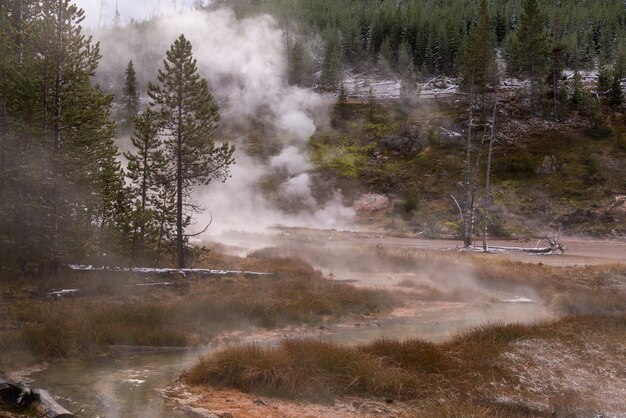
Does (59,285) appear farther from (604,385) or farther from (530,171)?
(530,171)

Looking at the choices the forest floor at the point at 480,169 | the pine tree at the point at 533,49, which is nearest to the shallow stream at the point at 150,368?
the forest floor at the point at 480,169

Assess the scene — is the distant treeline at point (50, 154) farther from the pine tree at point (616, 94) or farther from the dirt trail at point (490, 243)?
the pine tree at point (616, 94)

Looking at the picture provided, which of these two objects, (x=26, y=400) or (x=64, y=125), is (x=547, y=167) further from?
(x=26, y=400)

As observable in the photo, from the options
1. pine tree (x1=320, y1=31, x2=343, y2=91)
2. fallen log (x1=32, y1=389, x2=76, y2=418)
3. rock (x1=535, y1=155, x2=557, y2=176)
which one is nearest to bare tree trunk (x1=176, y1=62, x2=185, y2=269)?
fallen log (x1=32, y1=389, x2=76, y2=418)

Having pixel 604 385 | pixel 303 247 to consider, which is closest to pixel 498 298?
pixel 604 385

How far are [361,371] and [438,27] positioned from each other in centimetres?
8938

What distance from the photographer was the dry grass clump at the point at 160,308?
39.4 feet

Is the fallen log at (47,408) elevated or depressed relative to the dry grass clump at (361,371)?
elevated

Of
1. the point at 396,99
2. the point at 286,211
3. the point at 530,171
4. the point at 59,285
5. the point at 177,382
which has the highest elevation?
the point at 396,99

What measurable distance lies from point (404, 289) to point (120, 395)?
51.4 ft

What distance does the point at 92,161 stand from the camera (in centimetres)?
2050

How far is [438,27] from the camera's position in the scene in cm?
8875

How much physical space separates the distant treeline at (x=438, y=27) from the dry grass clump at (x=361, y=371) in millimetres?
69886

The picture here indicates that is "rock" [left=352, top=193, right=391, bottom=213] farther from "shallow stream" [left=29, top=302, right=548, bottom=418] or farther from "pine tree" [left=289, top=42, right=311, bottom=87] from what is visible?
"pine tree" [left=289, top=42, right=311, bottom=87]
